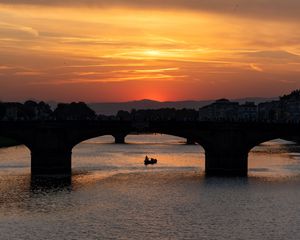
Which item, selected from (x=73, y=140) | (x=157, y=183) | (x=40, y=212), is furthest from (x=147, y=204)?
(x=73, y=140)

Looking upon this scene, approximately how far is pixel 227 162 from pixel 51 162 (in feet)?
70.5

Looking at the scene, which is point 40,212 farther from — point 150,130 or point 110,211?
point 150,130

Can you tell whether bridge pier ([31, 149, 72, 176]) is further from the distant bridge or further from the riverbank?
the riverbank

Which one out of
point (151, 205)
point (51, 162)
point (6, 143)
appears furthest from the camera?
point (6, 143)

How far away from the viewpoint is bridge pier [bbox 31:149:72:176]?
90438 mm

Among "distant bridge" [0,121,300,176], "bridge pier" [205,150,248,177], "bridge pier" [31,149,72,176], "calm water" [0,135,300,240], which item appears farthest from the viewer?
"bridge pier" [205,150,248,177]

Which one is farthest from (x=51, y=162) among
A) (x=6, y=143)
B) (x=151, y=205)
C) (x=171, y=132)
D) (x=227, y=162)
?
(x=6, y=143)

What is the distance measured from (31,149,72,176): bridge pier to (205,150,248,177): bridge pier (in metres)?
17.2

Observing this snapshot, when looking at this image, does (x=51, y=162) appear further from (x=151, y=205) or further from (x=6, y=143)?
(x=6, y=143)

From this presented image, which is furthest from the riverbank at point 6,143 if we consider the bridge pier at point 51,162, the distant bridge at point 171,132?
the bridge pier at point 51,162

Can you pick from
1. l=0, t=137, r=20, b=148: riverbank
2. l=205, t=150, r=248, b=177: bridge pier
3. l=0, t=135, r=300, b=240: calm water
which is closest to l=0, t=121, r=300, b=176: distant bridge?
l=205, t=150, r=248, b=177: bridge pier

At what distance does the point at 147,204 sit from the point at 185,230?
38.1ft

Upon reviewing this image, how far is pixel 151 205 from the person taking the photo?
214ft

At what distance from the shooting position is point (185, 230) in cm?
5462
